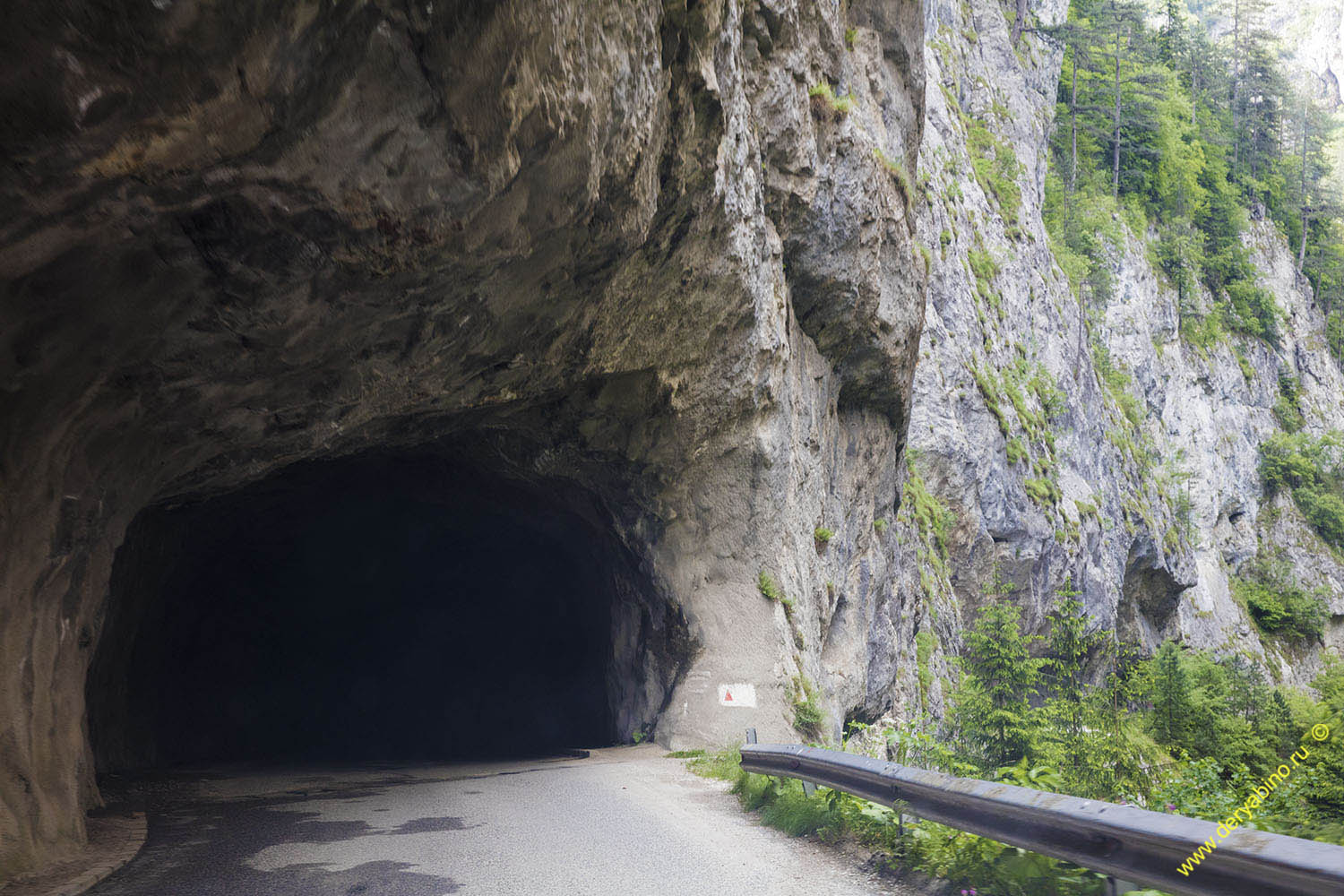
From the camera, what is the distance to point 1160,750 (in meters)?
A: 24.2

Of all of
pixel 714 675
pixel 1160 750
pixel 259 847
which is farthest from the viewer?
pixel 1160 750

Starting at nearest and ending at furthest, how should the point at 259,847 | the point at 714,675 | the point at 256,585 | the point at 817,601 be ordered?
1. the point at 259,847
2. the point at 714,675
3. the point at 817,601
4. the point at 256,585

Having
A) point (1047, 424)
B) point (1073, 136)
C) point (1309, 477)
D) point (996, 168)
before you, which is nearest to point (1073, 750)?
point (1047, 424)

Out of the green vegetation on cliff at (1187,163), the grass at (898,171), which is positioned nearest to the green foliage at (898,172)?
the grass at (898,171)

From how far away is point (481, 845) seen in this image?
5883mm

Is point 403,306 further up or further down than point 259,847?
further up

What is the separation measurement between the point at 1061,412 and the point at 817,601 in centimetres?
2428

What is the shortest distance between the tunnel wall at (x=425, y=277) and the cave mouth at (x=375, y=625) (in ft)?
7.85

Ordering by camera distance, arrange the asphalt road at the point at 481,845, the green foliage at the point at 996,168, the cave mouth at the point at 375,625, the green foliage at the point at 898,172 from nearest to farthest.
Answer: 1. the asphalt road at the point at 481,845
2. the cave mouth at the point at 375,625
3. the green foliage at the point at 898,172
4. the green foliage at the point at 996,168

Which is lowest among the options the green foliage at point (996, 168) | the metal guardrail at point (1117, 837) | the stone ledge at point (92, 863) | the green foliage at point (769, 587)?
the stone ledge at point (92, 863)

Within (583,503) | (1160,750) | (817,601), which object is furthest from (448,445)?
(1160,750)

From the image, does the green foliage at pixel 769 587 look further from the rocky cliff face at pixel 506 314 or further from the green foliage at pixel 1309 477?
the green foliage at pixel 1309 477

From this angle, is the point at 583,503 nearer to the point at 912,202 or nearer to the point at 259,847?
the point at 912,202

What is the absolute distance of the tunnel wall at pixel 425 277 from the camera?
5.14 m
